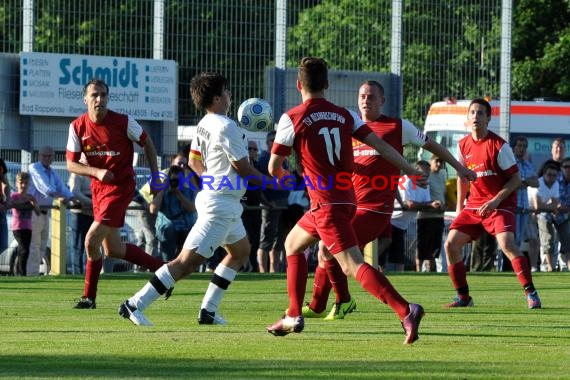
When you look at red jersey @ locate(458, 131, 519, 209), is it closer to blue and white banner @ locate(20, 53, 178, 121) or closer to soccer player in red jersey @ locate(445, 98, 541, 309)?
soccer player in red jersey @ locate(445, 98, 541, 309)

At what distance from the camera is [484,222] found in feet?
48.2

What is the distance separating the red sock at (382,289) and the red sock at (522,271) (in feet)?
16.3

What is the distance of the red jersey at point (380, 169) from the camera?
41.4ft

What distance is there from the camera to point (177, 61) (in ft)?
78.9

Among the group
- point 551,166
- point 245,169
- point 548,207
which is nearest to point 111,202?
point 245,169

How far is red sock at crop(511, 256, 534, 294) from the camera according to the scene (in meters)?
14.7

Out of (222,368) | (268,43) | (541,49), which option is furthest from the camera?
(541,49)

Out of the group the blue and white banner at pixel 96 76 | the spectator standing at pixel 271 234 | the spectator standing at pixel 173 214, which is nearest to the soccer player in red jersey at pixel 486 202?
the spectator standing at pixel 173 214

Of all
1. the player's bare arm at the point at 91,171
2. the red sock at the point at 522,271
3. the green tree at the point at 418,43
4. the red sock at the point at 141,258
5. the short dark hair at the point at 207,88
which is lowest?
the red sock at the point at 522,271

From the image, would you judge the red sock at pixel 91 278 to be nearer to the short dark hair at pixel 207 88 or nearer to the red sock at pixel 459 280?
the short dark hair at pixel 207 88

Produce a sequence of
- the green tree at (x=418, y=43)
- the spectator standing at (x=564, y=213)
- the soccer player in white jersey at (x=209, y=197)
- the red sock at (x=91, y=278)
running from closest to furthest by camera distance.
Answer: the soccer player in white jersey at (x=209, y=197)
the red sock at (x=91, y=278)
the spectator standing at (x=564, y=213)
the green tree at (x=418, y=43)

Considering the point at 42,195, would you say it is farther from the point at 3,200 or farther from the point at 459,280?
the point at 459,280

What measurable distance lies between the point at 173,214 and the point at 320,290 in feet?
29.0

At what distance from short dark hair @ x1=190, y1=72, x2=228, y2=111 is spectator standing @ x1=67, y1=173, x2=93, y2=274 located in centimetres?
967
